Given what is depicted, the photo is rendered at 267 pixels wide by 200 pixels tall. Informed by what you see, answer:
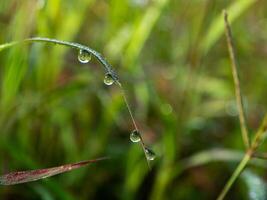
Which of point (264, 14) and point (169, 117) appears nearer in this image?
point (169, 117)

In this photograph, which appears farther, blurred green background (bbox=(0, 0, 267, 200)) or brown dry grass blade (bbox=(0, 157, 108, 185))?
blurred green background (bbox=(0, 0, 267, 200))

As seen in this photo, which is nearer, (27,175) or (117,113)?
(27,175)

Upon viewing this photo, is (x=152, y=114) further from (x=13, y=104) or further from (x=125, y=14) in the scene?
(x=13, y=104)

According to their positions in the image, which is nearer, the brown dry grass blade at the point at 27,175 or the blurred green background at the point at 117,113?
the brown dry grass blade at the point at 27,175

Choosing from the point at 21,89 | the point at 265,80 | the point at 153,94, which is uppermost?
the point at 21,89

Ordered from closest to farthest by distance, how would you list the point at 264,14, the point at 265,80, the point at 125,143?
the point at 125,143 → the point at 265,80 → the point at 264,14

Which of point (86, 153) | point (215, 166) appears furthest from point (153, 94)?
point (215, 166)

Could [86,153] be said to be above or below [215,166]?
above

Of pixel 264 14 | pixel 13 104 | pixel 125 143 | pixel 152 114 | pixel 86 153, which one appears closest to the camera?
pixel 13 104
